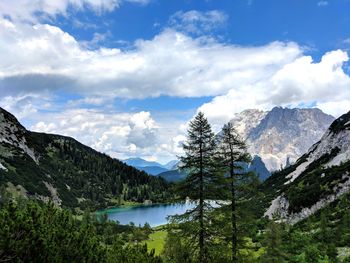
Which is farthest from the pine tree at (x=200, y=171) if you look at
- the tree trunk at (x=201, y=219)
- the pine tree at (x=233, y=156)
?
the pine tree at (x=233, y=156)

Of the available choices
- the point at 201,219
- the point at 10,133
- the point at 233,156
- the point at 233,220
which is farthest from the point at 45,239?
the point at 10,133

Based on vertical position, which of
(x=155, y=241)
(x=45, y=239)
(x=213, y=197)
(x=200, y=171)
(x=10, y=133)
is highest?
(x=10, y=133)

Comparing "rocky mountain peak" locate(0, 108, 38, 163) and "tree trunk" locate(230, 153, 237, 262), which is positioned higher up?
"rocky mountain peak" locate(0, 108, 38, 163)

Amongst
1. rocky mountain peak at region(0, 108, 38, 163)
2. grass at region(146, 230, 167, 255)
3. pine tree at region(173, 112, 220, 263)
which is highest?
rocky mountain peak at region(0, 108, 38, 163)

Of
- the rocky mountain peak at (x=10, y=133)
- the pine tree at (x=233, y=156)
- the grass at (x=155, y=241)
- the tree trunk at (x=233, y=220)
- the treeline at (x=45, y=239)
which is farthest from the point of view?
the rocky mountain peak at (x=10, y=133)

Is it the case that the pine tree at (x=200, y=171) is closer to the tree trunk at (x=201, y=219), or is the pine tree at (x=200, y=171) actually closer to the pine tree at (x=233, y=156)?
the tree trunk at (x=201, y=219)

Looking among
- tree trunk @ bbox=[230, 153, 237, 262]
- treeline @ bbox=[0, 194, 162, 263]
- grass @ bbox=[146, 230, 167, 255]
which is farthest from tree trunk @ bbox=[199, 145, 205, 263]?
grass @ bbox=[146, 230, 167, 255]

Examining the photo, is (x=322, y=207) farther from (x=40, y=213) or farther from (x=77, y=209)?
(x=77, y=209)

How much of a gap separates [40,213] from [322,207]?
63.3m

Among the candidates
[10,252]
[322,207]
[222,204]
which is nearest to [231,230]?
[222,204]

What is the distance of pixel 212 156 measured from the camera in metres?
25.6

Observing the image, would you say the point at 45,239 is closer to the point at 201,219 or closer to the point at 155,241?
the point at 201,219

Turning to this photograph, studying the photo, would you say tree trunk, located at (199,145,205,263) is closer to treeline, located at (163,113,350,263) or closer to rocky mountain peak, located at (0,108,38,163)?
treeline, located at (163,113,350,263)

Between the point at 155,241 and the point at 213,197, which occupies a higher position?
the point at 213,197
